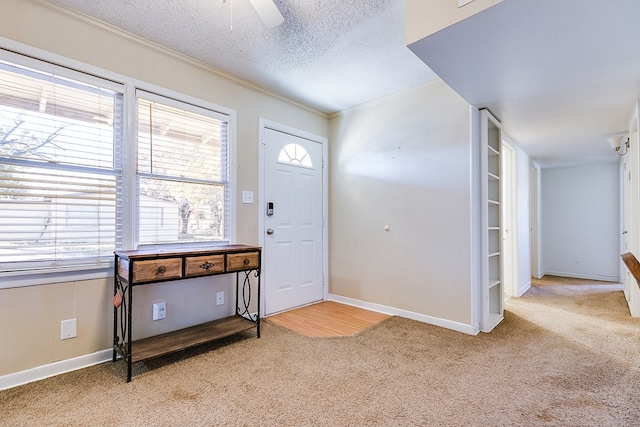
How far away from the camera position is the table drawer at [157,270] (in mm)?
2072

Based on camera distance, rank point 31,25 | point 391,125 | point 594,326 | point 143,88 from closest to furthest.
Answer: point 31,25 < point 143,88 < point 594,326 < point 391,125

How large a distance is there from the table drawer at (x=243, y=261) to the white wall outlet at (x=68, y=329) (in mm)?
1071

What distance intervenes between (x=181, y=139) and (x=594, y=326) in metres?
4.23

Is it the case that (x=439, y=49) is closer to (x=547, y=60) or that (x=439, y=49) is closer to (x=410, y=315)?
(x=547, y=60)

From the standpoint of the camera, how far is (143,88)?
2486 millimetres

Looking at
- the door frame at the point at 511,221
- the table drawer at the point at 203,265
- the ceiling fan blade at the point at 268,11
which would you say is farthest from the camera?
the door frame at the point at 511,221

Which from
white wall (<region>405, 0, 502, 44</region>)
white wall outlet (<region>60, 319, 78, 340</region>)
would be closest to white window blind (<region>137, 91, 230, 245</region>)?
white wall outlet (<region>60, 319, 78, 340</region>)

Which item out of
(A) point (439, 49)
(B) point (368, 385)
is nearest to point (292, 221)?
(B) point (368, 385)

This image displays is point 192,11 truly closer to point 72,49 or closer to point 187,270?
point 72,49

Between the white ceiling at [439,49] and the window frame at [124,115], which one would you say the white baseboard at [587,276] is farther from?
the window frame at [124,115]

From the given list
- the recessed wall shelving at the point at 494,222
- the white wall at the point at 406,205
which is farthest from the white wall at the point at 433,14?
the recessed wall shelving at the point at 494,222

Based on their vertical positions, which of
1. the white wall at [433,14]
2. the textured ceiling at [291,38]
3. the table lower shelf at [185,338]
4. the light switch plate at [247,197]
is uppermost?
the textured ceiling at [291,38]

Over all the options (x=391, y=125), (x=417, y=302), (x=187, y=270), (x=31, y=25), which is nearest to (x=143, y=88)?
(x=31, y=25)

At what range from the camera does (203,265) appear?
2395 mm
